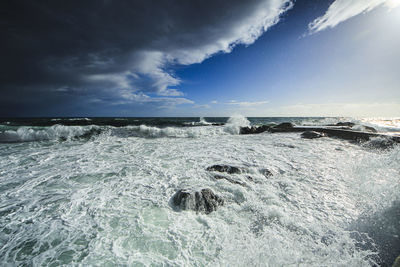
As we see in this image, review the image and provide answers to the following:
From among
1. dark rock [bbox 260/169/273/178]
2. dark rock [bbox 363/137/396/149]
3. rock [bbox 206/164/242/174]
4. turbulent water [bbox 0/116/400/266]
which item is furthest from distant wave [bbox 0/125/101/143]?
dark rock [bbox 363/137/396/149]

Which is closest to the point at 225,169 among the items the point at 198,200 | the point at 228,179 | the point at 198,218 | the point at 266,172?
the point at 228,179

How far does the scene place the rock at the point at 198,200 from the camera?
10.7ft

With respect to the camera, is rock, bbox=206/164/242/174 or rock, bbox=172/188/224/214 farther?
rock, bbox=206/164/242/174

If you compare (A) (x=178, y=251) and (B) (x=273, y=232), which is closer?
(A) (x=178, y=251)

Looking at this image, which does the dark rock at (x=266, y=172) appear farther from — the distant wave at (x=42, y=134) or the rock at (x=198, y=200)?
the distant wave at (x=42, y=134)

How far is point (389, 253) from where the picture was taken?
216 cm

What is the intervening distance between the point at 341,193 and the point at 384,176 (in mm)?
1709

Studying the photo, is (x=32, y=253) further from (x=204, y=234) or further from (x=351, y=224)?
(x=351, y=224)

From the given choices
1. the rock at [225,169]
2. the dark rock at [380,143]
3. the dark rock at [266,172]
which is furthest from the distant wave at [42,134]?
the dark rock at [380,143]

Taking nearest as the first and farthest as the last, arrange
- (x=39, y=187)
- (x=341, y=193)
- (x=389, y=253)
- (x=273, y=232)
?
(x=389, y=253) < (x=273, y=232) < (x=341, y=193) < (x=39, y=187)

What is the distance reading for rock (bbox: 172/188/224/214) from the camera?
3271 mm

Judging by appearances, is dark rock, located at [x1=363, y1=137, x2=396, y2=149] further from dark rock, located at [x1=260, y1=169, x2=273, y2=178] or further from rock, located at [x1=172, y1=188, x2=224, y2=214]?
rock, located at [x1=172, y1=188, x2=224, y2=214]

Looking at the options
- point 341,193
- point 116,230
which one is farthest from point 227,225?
point 341,193

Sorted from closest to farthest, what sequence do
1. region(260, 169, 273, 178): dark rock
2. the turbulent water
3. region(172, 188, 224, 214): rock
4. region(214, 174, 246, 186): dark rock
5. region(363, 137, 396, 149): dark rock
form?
the turbulent water → region(172, 188, 224, 214): rock → region(214, 174, 246, 186): dark rock → region(260, 169, 273, 178): dark rock → region(363, 137, 396, 149): dark rock
